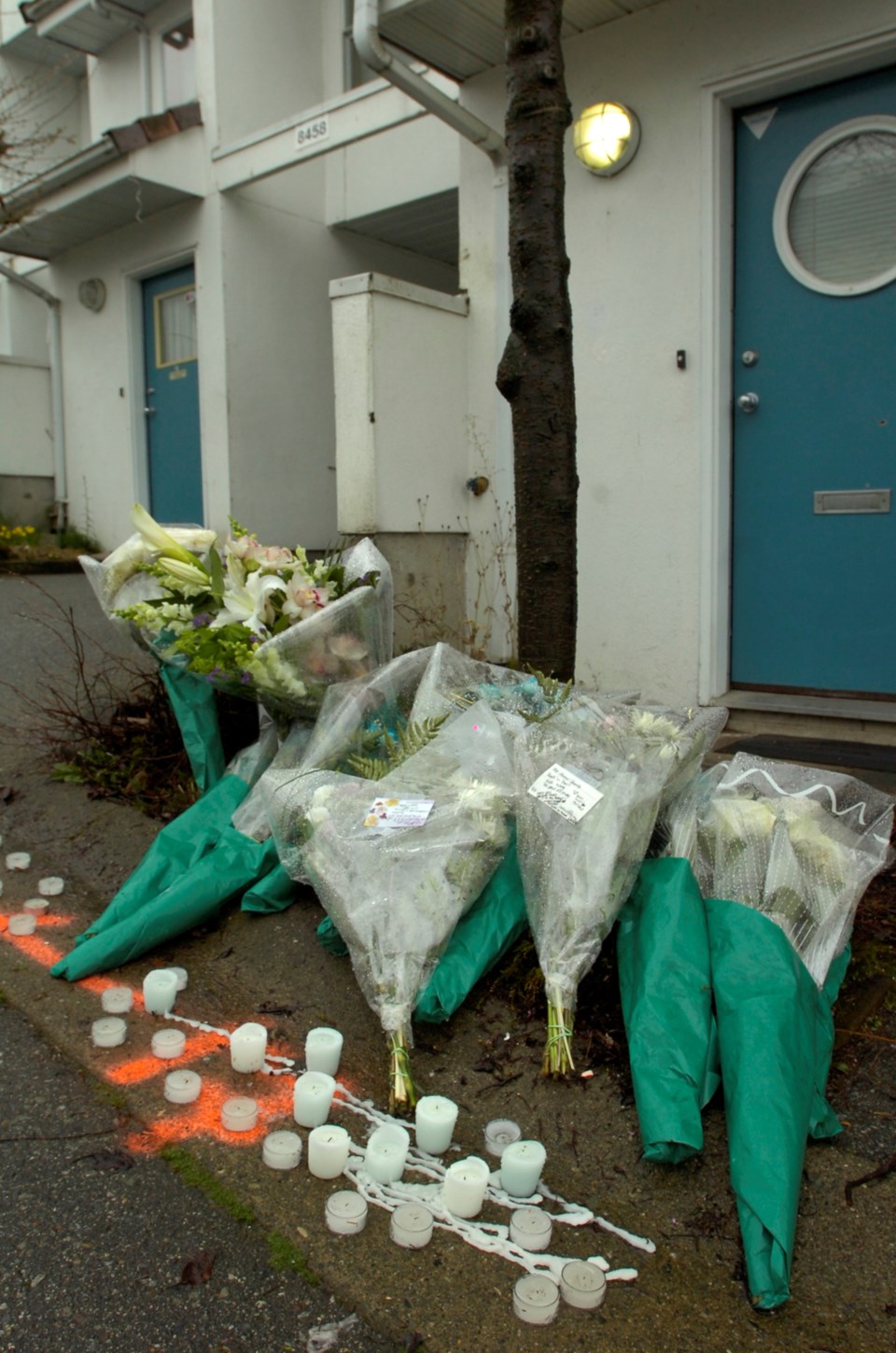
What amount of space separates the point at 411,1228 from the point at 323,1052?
535 mm

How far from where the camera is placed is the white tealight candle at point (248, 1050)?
2.19 m

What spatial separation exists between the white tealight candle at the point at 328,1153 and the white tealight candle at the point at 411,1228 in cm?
16

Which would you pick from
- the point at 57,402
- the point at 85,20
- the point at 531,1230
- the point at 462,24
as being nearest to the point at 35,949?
the point at 531,1230

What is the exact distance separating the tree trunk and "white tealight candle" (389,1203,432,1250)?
5.98 ft

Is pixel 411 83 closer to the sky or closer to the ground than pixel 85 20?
closer to the ground

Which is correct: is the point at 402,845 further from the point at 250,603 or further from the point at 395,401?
the point at 395,401

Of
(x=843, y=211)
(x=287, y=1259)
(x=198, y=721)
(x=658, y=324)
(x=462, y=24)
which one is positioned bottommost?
(x=287, y=1259)

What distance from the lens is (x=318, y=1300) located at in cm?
157

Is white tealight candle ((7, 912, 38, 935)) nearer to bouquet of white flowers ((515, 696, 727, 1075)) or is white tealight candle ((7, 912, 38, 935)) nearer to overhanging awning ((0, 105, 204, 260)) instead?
bouquet of white flowers ((515, 696, 727, 1075))

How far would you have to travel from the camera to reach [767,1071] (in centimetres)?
181

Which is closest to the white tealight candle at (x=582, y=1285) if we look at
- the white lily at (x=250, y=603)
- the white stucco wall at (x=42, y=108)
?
the white lily at (x=250, y=603)

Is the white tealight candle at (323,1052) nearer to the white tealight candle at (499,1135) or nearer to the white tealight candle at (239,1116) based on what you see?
the white tealight candle at (239,1116)

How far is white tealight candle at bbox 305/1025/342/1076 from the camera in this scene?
2154 mm

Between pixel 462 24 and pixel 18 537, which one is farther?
pixel 18 537
